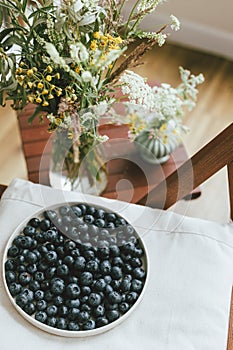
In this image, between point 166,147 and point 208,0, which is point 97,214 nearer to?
point 166,147

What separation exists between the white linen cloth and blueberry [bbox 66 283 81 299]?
82 mm

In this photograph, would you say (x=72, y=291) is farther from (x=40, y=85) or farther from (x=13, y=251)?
(x=40, y=85)

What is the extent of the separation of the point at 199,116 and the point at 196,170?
1030 mm

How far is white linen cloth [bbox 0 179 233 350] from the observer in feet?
3.40

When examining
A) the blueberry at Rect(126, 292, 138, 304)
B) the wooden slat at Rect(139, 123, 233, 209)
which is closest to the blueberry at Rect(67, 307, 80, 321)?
the blueberry at Rect(126, 292, 138, 304)

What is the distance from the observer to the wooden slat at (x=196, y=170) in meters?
1.15

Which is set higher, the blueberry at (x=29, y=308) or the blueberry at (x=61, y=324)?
the blueberry at (x=29, y=308)

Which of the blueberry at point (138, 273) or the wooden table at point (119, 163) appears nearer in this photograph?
the blueberry at point (138, 273)

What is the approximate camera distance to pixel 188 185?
49.4 inches

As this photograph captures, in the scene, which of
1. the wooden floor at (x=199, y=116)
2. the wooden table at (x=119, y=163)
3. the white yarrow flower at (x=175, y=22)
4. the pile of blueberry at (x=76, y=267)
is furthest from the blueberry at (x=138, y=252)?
the wooden floor at (x=199, y=116)

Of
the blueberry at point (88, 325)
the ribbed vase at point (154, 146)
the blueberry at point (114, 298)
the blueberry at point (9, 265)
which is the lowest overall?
the blueberry at point (88, 325)

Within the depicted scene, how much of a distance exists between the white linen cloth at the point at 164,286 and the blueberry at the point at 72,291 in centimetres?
8

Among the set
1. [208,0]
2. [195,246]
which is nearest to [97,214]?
[195,246]

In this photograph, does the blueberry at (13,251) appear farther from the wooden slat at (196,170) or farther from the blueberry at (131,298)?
the wooden slat at (196,170)
